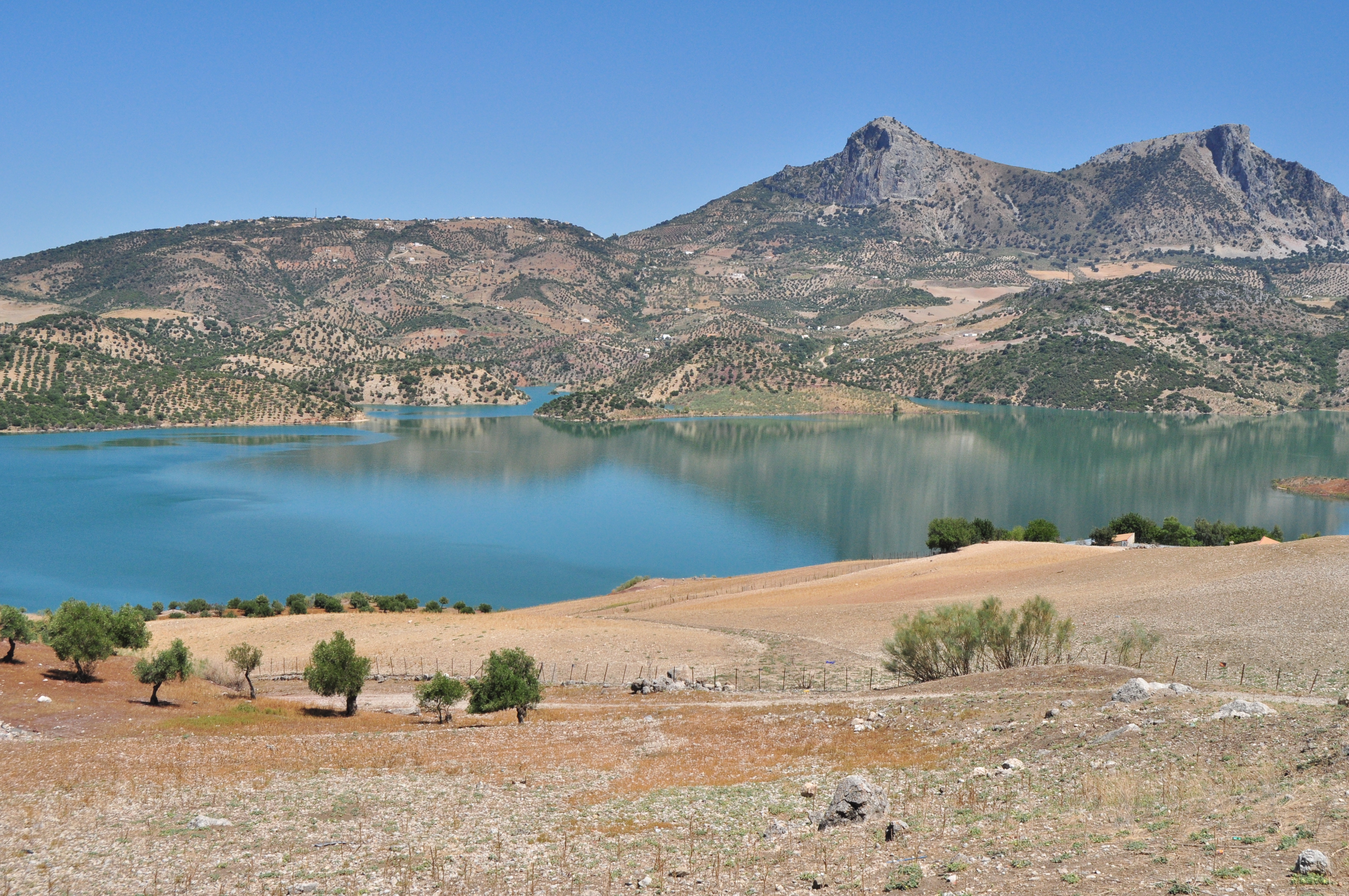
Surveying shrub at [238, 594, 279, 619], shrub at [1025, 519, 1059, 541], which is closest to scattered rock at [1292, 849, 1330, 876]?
shrub at [238, 594, 279, 619]

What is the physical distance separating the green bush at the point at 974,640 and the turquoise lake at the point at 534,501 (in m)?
38.4

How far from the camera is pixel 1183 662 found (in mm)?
29438

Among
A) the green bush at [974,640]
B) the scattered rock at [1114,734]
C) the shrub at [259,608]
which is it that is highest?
the scattered rock at [1114,734]

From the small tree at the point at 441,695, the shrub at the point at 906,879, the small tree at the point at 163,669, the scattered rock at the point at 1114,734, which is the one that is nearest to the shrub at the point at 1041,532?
the small tree at the point at 441,695

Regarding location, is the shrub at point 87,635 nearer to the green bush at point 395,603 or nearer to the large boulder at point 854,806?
the green bush at point 395,603

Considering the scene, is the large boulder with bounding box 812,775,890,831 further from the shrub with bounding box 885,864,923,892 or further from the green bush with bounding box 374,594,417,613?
the green bush with bounding box 374,594,417,613

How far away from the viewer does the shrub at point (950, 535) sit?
70.5m

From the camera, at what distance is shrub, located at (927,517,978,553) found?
70.5 m

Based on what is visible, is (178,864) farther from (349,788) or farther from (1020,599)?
(1020,599)

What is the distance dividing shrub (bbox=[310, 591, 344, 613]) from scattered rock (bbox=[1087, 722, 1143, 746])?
46.8 meters

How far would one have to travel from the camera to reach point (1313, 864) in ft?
34.8

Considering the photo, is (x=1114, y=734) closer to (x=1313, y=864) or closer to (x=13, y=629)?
(x=1313, y=864)

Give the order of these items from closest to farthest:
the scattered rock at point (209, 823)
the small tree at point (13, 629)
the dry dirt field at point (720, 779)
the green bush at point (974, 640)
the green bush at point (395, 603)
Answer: the dry dirt field at point (720, 779) → the scattered rock at point (209, 823) → the green bush at point (974, 640) → the small tree at point (13, 629) → the green bush at point (395, 603)

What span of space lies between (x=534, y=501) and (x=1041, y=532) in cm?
5582
